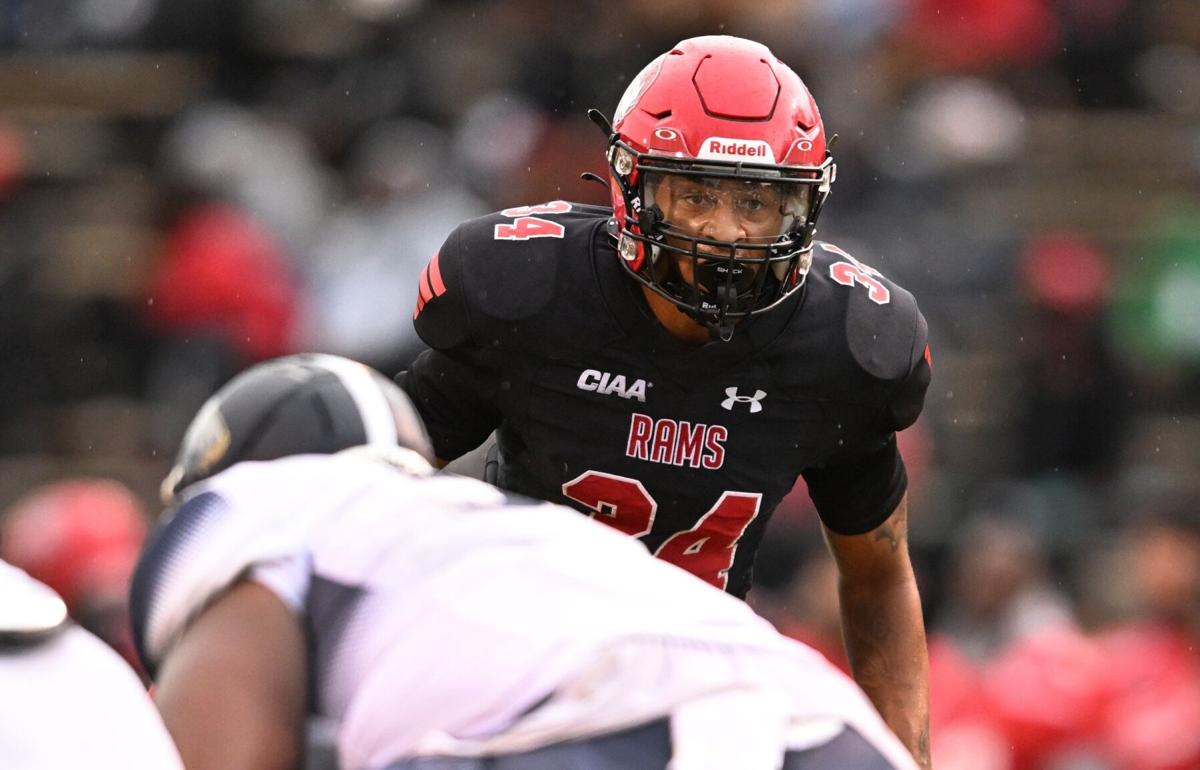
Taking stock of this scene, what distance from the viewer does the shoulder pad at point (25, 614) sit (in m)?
1.75

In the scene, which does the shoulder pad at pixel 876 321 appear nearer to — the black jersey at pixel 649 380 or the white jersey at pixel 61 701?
the black jersey at pixel 649 380

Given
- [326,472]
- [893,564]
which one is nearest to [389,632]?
[326,472]

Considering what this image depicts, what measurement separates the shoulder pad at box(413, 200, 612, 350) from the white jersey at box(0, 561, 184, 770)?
6.18 feet

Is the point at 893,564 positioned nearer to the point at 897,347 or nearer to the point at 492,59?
the point at 897,347

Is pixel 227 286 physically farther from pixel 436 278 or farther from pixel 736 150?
pixel 736 150

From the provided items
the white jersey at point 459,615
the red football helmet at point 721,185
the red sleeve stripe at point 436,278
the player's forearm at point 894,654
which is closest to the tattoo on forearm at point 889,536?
the player's forearm at point 894,654

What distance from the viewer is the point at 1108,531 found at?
28.3ft

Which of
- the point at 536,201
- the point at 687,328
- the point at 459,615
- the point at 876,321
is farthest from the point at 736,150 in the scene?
the point at 536,201

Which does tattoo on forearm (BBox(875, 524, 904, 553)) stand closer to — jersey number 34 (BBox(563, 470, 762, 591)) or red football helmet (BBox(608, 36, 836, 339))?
jersey number 34 (BBox(563, 470, 762, 591))

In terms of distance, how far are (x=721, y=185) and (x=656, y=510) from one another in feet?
2.15

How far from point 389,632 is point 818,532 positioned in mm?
6000

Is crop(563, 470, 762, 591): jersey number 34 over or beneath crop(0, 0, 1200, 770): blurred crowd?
over

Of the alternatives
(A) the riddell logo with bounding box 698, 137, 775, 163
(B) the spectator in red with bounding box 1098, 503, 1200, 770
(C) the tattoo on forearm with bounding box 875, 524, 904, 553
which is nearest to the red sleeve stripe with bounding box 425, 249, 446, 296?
(A) the riddell logo with bounding box 698, 137, 775, 163

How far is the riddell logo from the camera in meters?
3.57
